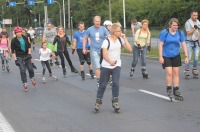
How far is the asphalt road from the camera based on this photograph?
6.91 m

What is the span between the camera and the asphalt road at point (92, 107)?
6.91m

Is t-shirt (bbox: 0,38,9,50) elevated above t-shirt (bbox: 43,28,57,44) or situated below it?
below

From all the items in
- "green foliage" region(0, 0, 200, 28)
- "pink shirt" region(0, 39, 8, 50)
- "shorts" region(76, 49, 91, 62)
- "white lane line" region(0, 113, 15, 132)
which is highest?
"green foliage" region(0, 0, 200, 28)

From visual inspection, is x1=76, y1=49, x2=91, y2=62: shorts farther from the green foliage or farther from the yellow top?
the green foliage

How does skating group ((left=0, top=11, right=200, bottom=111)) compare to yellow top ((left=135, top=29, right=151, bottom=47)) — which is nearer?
skating group ((left=0, top=11, right=200, bottom=111))

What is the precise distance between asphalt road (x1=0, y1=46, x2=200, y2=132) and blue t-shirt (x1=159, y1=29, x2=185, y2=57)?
1.02m

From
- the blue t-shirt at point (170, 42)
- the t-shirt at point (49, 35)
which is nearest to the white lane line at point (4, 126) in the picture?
the blue t-shirt at point (170, 42)

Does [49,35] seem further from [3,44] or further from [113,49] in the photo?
[113,49]

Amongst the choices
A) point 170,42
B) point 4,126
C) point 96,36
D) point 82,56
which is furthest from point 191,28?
point 4,126

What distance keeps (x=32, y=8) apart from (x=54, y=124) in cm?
12284

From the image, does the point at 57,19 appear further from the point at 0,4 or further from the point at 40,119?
the point at 40,119

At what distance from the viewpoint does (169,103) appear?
28.4ft

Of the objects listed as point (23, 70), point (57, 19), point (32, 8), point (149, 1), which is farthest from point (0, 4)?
point (23, 70)

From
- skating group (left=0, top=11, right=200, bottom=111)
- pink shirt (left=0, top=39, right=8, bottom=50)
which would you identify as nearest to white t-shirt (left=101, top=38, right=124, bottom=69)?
skating group (left=0, top=11, right=200, bottom=111)
